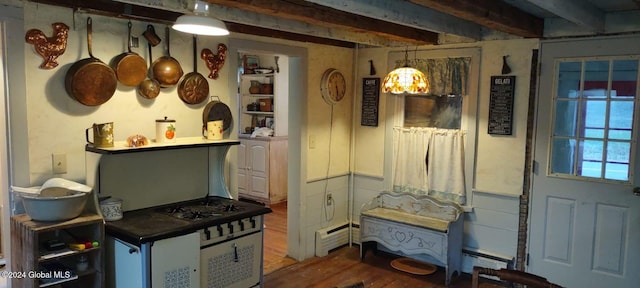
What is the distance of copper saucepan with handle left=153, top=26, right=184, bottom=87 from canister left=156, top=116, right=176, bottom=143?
0.89 ft

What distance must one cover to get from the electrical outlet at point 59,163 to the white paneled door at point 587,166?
10.7 feet

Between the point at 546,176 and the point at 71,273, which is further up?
the point at 546,176

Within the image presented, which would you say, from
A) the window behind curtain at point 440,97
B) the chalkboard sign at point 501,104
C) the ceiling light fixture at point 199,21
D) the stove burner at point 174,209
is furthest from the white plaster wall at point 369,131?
the ceiling light fixture at point 199,21

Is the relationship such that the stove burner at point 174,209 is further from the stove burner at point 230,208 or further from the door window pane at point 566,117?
the door window pane at point 566,117

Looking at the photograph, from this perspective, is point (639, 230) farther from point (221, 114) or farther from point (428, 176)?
point (221, 114)

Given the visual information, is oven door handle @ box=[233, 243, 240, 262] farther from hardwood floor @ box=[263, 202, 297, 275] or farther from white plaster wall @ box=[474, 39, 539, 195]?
white plaster wall @ box=[474, 39, 539, 195]

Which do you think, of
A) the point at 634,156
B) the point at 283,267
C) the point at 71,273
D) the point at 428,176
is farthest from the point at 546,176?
the point at 71,273

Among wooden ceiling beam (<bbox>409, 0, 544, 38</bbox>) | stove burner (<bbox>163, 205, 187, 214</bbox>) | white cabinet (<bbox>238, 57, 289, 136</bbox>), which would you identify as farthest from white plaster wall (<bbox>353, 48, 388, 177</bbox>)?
stove burner (<bbox>163, 205, 187, 214</bbox>)

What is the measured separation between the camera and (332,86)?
4398mm

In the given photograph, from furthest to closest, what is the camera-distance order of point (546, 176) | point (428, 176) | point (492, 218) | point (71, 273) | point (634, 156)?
point (428, 176) < point (492, 218) < point (546, 176) < point (634, 156) < point (71, 273)

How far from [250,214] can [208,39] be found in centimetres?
126

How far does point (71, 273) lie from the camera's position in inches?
103

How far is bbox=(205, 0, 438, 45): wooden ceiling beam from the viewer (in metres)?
2.54

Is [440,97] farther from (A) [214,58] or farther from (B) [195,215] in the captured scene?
(B) [195,215]
